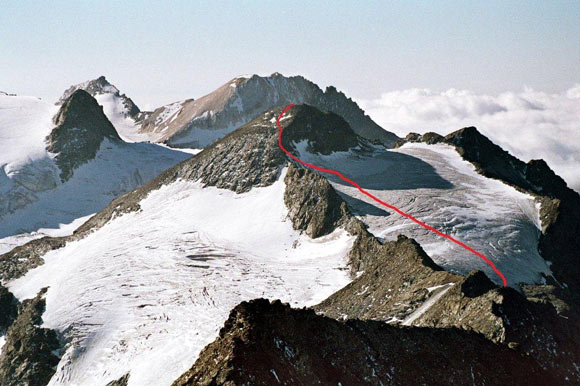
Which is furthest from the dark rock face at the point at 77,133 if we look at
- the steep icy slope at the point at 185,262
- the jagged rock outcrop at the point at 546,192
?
the jagged rock outcrop at the point at 546,192

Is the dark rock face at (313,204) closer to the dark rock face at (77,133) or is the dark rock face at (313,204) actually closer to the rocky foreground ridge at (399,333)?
the rocky foreground ridge at (399,333)

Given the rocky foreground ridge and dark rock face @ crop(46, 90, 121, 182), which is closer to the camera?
the rocky foreground ridge

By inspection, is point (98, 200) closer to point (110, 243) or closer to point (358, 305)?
point (110, 243)

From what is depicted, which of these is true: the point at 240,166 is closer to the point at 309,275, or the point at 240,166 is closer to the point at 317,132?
the point at 317,132

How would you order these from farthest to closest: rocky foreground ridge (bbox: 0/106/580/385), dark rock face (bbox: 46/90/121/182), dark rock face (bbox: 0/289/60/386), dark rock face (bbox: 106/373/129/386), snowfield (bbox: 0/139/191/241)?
dark rock face (bbox: 46/90/121/182) → snowfield (bbox: 0/139/191/241) → dark rock face (bbox: 0/289/60/386) → dark rock face (bbox: 106/373/129/386) → rocky foreground ridge (bbox: 0/106/580/385)

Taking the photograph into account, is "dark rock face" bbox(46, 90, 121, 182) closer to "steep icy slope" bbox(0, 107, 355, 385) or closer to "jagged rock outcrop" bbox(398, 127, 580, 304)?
"steep icy slope" bbox(0, 107, 355, 385)

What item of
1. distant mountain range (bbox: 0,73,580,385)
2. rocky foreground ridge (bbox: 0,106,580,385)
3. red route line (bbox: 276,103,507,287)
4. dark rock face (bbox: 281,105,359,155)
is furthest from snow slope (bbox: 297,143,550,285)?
rocky foreground ridge (bbox: 0,106,580,385)

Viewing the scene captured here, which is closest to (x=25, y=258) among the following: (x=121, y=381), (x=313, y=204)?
(x=313, y=204)
